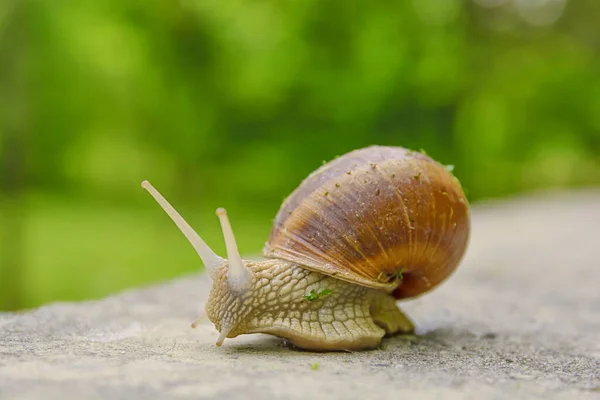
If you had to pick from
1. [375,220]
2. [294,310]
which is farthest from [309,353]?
[375,220]

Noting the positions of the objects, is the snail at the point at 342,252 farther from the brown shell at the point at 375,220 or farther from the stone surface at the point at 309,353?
the stone surface at the point at 309,353

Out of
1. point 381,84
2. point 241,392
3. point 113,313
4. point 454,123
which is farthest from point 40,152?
point 241,392

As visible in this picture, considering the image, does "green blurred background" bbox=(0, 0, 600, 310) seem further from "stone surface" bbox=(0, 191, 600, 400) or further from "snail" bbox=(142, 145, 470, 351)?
"snail" bbox=(142, 145, 470, 351)

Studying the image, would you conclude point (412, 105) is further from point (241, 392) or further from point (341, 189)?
point (241, 392)

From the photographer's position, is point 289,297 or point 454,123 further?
point 454,123

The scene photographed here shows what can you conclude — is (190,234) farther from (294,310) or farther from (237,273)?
(294,310)

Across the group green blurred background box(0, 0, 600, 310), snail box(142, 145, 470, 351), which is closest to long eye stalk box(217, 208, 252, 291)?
snail box(142, 145, 470, 351)
